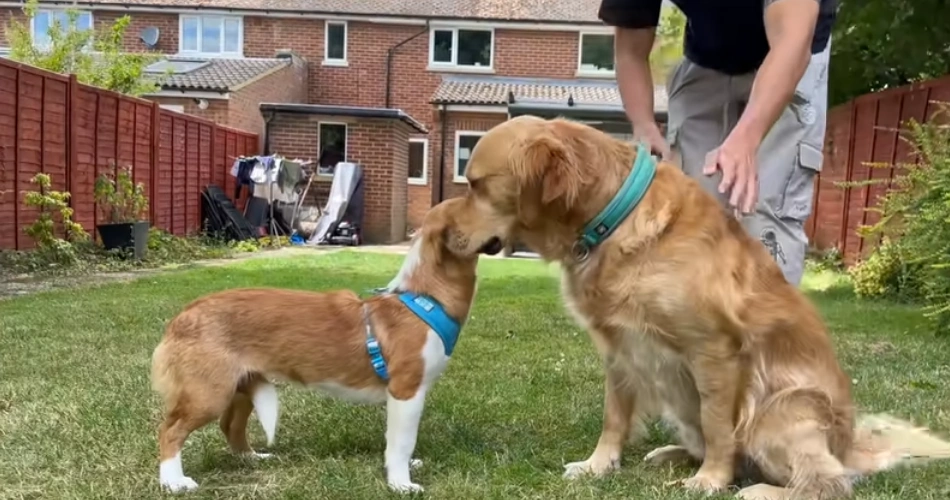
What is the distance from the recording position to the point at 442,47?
91.9 feet

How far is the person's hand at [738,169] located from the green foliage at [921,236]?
467 cm

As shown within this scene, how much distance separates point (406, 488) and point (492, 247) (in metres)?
0.93

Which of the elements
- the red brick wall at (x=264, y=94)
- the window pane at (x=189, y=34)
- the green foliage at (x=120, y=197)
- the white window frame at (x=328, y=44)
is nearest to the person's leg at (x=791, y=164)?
the green foliage at (x=120, y=197)

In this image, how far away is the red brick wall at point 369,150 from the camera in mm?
22359

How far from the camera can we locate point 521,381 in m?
5.03

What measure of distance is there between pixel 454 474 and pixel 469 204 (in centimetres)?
103

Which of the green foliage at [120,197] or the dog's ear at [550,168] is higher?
the dog's ear at [550,168]

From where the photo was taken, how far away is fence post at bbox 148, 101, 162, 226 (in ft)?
50.6

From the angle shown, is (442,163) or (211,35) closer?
(442,163)

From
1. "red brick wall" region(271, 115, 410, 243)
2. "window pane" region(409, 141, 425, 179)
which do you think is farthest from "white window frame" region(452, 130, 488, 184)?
"red brick wall" region(271, 115, 410, 243)

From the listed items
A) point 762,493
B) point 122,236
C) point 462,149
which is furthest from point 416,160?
point 762,493

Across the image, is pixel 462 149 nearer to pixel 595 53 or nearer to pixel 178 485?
pixel 595 53

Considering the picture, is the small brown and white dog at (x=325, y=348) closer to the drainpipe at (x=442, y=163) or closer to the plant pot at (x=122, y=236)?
the plant pot at (x=122, y=236)

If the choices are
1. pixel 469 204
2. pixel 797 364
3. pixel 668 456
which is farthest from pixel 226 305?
pixel 797 364
